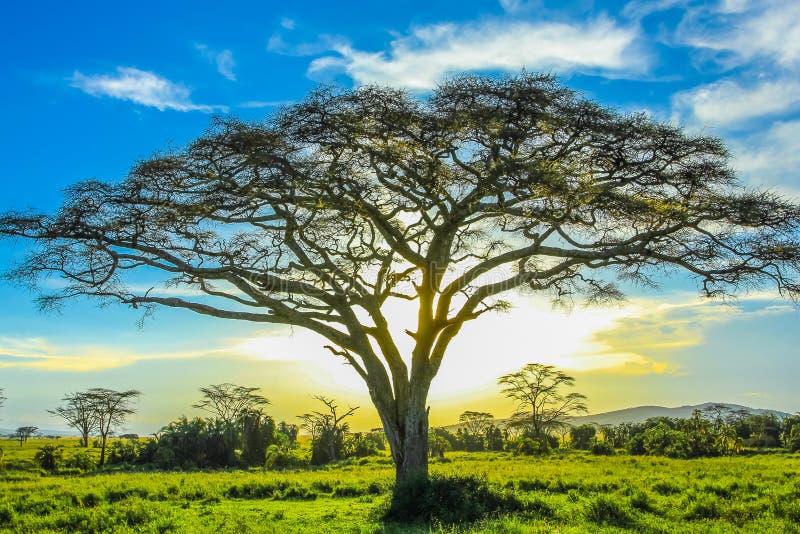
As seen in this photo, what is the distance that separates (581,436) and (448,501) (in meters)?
38.2

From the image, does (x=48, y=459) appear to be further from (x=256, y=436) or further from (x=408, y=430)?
(x=408, y=430)

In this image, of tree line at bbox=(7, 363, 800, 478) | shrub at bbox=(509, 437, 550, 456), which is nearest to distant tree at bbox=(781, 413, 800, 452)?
tree line at bbox=(7, 363, 800, 478)

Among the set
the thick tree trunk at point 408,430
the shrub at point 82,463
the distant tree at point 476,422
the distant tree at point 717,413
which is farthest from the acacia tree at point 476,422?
the thick tree trunk at point 408,430

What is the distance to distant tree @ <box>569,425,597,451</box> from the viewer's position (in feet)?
151

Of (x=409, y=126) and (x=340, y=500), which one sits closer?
(x=409, y=126)

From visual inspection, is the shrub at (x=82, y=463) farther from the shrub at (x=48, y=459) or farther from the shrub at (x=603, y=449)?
the shrub at (x=603, y=449)

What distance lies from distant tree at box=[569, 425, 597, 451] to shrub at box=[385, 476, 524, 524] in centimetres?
3612

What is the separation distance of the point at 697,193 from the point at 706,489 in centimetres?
694

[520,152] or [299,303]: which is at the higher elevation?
[520,152]

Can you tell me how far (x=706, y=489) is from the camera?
1488 centimetres

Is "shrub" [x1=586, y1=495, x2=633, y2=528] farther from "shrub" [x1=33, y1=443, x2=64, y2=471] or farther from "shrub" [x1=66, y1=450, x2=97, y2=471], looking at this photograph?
"shrub" [x1=33, y1=443, x2=64, y2=471]

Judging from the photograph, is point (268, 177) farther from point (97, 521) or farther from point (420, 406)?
point (97, 521)

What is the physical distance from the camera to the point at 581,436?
1836 inches

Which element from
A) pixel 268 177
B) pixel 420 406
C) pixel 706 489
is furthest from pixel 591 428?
pixel 268 177
